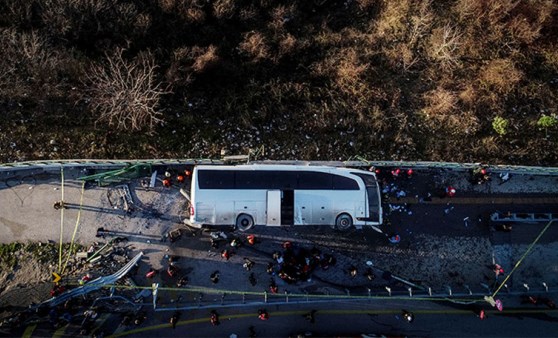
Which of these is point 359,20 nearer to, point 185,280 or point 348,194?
point 348,194

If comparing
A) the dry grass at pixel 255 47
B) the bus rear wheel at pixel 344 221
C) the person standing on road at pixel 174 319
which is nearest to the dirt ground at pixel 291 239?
the person standing on road at pixel 174 319

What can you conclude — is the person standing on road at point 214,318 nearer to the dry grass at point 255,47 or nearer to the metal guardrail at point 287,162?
the metal guardrail at point 287,162

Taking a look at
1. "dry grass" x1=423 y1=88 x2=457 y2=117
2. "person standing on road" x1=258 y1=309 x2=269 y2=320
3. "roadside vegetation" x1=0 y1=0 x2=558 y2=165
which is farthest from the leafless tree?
"dry grass" x1=423 y1=88 x2=457 y2=117

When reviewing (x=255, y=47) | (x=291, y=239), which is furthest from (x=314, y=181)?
(x=255, y=47)

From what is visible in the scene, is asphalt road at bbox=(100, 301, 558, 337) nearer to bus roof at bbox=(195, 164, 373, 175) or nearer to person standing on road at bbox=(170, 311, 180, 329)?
person standing on road at bbox=(170, 311, 180, 329)

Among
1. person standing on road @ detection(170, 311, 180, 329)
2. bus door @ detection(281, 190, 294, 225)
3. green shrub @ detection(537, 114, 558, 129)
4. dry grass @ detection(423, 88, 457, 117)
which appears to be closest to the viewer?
bus door @ detection(281, 190, 294, 225)

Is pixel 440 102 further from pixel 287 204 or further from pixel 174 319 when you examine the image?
pixel 174 319

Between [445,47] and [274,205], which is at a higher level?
[445,47]
